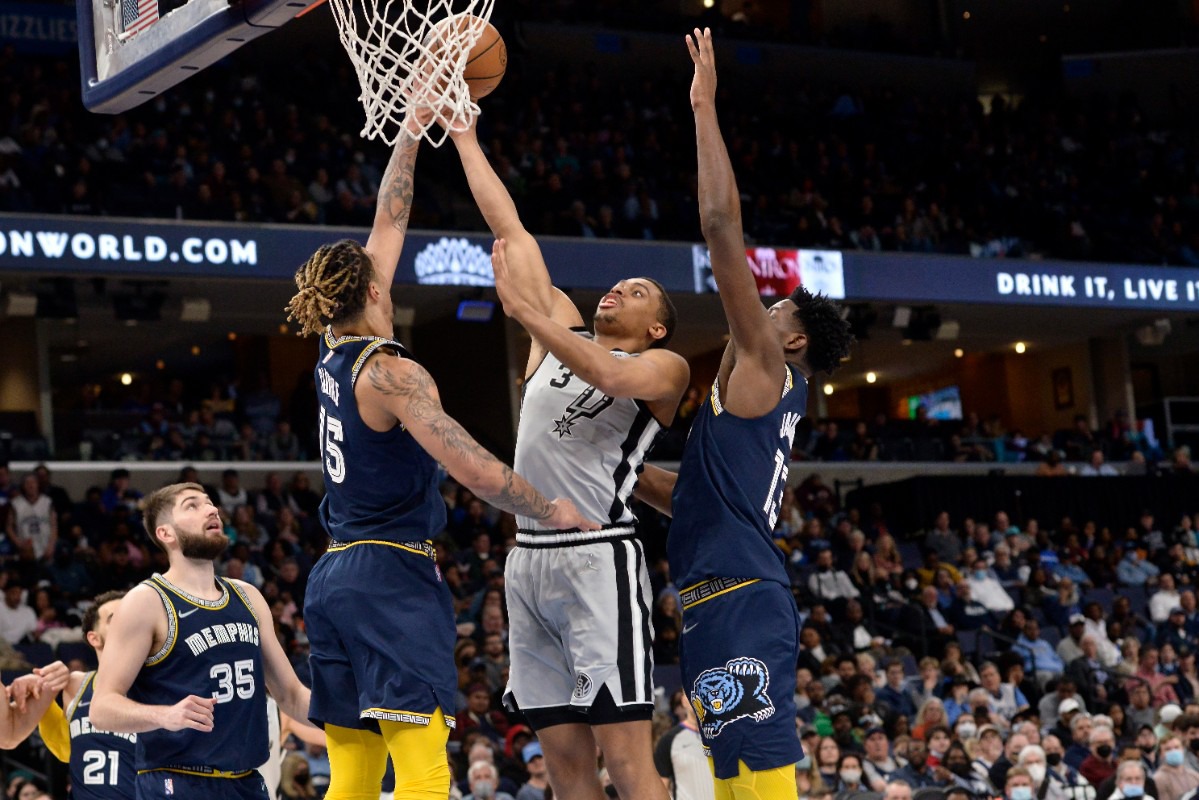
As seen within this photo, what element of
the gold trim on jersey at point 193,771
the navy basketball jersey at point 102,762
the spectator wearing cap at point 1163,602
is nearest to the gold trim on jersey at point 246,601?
the gold trim on jersey at point 193,771

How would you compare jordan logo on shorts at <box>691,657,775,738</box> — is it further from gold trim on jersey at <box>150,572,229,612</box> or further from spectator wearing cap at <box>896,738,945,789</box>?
spectator wearing cap at <box>896,738,945,789</box>

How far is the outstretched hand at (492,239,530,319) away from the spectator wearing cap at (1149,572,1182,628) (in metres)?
16.6

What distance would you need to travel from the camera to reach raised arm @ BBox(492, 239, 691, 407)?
488cm

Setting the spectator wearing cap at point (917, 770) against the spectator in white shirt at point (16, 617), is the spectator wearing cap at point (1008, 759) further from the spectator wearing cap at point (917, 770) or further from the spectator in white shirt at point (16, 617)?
the spectator in white shirt at point (16, 617)

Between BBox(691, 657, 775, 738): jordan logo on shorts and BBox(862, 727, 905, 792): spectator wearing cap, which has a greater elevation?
BBox(691, 657, 775, 738): jordan logo on shorts

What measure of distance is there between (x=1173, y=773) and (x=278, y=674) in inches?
400

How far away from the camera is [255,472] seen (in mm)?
19953

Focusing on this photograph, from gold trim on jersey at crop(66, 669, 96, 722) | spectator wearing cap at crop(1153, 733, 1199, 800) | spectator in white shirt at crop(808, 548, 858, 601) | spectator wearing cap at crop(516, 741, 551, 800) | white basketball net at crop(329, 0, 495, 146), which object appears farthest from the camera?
spectator in white shirt at crop(808, 548, 858, 601)

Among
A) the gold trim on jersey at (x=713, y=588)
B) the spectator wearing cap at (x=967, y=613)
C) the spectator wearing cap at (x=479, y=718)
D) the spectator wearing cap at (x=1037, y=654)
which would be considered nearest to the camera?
the gold trim on jersey at (x=713, y=588)

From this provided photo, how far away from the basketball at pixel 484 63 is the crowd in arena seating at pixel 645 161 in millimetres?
12567

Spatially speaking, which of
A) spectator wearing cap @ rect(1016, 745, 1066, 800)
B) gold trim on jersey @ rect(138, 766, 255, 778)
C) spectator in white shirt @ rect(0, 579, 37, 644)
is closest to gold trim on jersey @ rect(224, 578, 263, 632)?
gold trim on jersey @ rect(138, 766, 255, 778)

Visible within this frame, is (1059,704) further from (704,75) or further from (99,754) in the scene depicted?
(704,75)

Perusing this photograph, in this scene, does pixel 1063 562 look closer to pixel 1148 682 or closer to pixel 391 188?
pixel 1148 682

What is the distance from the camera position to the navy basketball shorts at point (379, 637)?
15.5ft
